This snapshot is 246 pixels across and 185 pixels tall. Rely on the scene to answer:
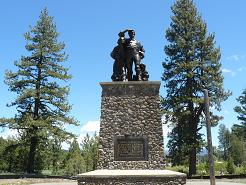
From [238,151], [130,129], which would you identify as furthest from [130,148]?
[238,151]

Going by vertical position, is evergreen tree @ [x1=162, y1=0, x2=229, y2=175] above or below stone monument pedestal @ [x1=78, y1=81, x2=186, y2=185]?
above

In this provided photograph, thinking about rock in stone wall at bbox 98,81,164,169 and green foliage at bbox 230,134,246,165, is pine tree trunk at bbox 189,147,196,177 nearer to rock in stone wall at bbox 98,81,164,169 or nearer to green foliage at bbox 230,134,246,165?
rock in stone wall at bbox 98,81,164,169

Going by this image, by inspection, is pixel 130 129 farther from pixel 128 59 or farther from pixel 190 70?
pixel 190 70

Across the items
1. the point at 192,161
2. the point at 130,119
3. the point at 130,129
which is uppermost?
the point at 130,119

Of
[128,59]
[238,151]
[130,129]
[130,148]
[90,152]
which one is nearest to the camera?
[130,148]

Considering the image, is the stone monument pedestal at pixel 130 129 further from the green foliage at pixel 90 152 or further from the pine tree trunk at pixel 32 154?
the green foliage at pixel 90 152

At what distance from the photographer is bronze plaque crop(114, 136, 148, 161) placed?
480 inches

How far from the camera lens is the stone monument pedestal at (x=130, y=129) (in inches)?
479

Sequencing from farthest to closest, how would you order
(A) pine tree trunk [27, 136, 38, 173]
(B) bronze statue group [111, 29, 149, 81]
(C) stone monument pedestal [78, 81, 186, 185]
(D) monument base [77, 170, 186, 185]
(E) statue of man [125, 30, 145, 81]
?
1. (A) pine tree trunk [27, 136, 38, 173]
2. (E) statue of man [125, 30, 145, 81]
3. (B) bronze statue group [111, 29, 149, 81]
4. (C) stone monument pedestal [78, 81, 186, 185]
5. (D) monument base [77, 170, 186, 185]

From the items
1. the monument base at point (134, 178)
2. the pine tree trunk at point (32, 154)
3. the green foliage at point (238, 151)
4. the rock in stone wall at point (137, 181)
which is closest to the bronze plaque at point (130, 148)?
the monument base at point (134, 178)

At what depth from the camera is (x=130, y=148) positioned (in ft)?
40.4

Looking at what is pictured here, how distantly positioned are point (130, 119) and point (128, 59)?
2.48 meters

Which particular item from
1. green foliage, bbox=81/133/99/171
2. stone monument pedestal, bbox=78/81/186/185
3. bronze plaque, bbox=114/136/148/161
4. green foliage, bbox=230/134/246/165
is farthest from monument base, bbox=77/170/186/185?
green foliage, bbox=230/134/246/165

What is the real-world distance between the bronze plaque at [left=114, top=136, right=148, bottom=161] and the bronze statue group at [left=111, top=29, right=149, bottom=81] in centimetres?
230
